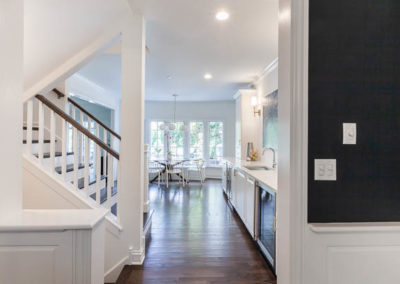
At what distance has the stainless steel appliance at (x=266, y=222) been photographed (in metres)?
2.20

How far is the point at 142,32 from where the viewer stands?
2.38 m

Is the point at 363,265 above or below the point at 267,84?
below

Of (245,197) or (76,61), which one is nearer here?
(76,61)

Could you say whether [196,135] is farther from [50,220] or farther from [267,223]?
[50,220]

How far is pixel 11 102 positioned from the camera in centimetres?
125

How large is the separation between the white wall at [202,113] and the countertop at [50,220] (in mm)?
6449

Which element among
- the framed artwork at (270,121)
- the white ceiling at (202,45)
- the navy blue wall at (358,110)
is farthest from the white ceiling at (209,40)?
the navy blue wall at (358,110)

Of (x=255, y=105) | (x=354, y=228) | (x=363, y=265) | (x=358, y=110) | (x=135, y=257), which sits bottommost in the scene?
(x=135, y=257)

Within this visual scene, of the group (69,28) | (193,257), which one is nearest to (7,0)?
(69,28)

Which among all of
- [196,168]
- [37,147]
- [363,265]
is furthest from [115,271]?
[196,168]

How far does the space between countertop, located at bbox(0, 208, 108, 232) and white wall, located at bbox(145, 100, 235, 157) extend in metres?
6.45

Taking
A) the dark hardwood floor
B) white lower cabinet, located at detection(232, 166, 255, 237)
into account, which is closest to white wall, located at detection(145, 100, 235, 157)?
the dark hardwood floor

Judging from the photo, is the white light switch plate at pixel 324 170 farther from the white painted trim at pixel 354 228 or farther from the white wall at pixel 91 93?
the white wall at pixel 91 93

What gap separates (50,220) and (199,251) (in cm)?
193
